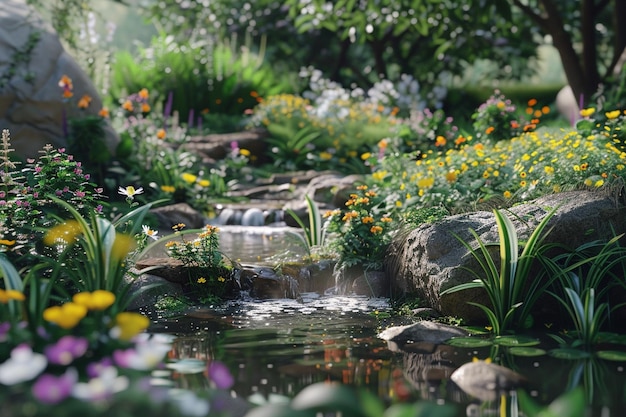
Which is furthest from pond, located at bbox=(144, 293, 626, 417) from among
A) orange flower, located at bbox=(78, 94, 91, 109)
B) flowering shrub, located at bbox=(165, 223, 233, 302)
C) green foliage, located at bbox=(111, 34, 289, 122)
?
green foliage, located at bbox=(111, 34, 289, 122)

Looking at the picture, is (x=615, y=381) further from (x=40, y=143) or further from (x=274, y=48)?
(x=274, y=48)

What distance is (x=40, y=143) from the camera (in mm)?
10820

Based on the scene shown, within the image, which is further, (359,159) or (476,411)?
(359,159)

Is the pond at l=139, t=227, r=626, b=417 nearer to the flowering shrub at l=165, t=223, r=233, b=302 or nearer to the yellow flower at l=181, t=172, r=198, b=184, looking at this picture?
the flowering shrub at l=165, t=223, r=233, b=302

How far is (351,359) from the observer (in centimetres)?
443

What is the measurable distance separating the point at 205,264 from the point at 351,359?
7.41 ft

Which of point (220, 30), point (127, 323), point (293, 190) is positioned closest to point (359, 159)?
point (293, 190)

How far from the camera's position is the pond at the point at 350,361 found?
3783 millimetres

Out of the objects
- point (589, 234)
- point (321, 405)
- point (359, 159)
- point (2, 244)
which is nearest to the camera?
point (321, 405)

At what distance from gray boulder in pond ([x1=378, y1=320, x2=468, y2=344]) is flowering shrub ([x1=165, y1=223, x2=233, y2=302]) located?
180 centimetres

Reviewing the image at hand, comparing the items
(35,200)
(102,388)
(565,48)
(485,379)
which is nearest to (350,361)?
(485,379)

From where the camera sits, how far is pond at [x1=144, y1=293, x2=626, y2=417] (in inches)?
149

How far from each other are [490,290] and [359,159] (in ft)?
26.9

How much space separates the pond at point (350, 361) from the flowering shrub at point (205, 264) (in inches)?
20.5
